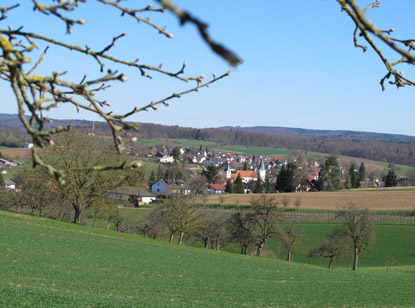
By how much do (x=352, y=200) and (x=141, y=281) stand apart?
60841mm

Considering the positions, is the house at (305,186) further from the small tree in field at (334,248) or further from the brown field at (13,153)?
the small tree in field at (334,248)

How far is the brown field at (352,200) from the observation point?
69250mm

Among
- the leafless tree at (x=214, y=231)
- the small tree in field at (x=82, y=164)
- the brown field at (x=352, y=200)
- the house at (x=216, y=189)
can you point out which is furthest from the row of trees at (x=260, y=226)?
the house at (x=216, y=189)

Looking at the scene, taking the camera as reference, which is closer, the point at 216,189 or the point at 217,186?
the point at 216,189

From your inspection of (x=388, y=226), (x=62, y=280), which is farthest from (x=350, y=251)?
(x=62, y=280)

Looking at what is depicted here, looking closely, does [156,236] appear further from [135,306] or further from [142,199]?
[135,306]

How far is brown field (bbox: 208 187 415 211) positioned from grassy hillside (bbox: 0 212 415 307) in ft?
148

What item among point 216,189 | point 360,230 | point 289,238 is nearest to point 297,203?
point 289,238

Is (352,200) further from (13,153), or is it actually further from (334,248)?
(13,153)

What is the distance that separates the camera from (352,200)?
7294cm

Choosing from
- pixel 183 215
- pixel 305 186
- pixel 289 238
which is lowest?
pixel 289 238

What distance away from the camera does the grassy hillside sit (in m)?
12.9

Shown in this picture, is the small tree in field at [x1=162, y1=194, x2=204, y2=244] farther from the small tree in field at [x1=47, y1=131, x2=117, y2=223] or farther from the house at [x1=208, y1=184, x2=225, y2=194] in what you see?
the house at [x1=208, y1=184, x2=225, y2=194]

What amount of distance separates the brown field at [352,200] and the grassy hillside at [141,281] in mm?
45188
